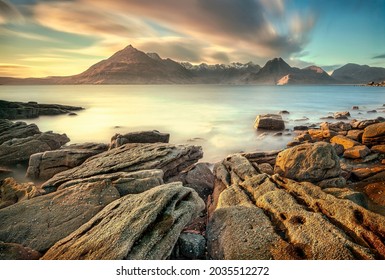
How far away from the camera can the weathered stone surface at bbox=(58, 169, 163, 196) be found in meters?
3.23

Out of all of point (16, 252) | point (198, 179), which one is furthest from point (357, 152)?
point (16, 252)

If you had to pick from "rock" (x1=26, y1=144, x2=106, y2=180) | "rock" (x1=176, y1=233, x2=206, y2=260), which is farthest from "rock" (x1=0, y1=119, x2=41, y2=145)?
"rock" (x1=176, y1=233, x2=206, y2=260)

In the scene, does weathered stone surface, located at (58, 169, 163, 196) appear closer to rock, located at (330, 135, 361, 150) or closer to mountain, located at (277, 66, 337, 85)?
mountain, located at (277, 66, 337, 85)

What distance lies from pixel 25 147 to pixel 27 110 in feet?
18.3

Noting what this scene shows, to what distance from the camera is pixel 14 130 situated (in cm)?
630

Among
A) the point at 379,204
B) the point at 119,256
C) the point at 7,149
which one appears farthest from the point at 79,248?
the point at 7,149

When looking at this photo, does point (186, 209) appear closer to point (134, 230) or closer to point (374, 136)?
point (134, 230)

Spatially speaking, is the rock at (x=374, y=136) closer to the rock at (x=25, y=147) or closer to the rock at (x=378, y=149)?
the rock at (x=378, y=149)

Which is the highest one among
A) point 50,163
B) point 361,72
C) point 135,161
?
point 361,72

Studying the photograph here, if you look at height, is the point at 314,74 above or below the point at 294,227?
above

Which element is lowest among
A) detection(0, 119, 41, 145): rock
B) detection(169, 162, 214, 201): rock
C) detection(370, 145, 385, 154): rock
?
detection(169, 162, 214, 201): rock

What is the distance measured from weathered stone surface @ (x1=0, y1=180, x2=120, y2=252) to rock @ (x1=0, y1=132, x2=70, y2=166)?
2.41 metres

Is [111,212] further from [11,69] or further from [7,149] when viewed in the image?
[7,149]

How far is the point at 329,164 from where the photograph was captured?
3596 millimetres
